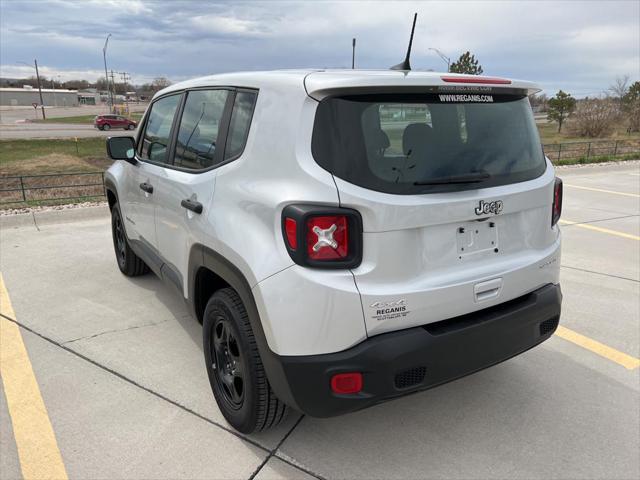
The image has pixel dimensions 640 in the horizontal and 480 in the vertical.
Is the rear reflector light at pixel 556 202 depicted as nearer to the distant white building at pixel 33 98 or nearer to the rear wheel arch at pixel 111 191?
the rear wheel arch at pixel 111 191

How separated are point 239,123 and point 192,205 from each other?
1.81 ft

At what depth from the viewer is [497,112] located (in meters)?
2.52

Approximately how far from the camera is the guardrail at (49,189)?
8.40m

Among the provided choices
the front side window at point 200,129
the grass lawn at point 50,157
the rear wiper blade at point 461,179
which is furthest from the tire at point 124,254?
the grass lawn at point 50,157

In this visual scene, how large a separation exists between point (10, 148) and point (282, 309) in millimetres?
23846

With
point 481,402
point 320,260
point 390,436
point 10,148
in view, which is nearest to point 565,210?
point 481,402

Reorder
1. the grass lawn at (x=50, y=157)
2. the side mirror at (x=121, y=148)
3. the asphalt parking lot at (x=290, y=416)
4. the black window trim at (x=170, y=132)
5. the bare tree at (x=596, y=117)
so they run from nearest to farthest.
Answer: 1. the asphalt parking lot at (x=290, y=416)
2. the black window trim at (x=170, y=132)
3. the side mirror at (x=121, y=148)
4. the grass lawn at (x=50, y=157)
5. the bare tree at (x=596, y=117)

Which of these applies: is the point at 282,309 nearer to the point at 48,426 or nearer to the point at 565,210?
the point at 48,426

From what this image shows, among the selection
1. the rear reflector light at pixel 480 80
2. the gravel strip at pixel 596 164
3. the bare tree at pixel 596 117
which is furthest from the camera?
the bare tree at pixel 596 117

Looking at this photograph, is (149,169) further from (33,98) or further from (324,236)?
(33,98)

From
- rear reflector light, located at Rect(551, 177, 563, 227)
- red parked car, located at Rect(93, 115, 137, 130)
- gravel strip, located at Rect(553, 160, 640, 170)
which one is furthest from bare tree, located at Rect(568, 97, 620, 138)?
rear reflector light, located at Rect(551, 177, 563, 227)

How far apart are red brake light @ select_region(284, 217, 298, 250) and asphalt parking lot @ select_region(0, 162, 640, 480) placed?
1.18 m

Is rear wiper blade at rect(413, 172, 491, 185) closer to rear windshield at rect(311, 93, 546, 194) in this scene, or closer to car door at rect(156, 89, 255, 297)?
rear windshield at rect(311, 93, 546, 194)

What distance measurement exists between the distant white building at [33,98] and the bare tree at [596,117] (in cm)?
9614
